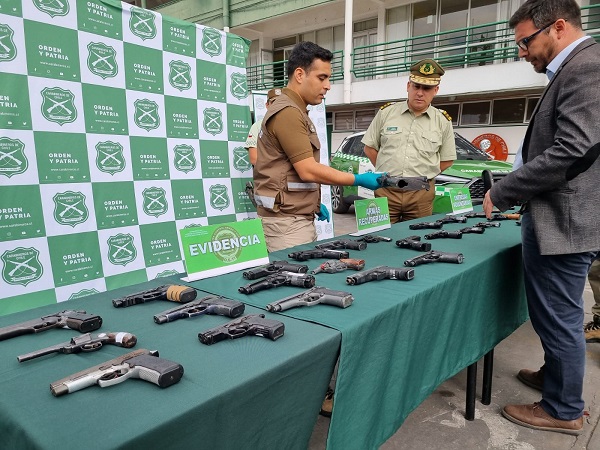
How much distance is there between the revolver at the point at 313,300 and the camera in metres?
1.37

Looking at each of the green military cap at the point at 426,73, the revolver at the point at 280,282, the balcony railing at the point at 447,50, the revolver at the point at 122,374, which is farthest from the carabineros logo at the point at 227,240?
the balcony railing at the point at 447,50

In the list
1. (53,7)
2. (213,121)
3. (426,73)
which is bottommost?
(213,121)

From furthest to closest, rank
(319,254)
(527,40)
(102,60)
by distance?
(102,60) < (319,254) < (527,40)

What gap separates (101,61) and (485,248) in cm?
279

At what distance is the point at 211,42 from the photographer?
139 inches

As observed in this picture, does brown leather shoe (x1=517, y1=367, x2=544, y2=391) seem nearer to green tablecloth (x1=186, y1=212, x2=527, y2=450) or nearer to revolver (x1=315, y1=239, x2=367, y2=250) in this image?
green tablecloth (x1=186, y1=212, x2=527, y2=450)

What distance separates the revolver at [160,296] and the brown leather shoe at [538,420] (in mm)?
1881

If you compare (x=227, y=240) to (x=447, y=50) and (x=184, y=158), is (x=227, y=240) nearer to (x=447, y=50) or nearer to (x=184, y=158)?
(x=184, y=158)

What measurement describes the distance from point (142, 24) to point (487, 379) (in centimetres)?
337

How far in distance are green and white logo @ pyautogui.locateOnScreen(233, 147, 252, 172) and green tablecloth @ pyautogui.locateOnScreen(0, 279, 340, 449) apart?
8.46ft

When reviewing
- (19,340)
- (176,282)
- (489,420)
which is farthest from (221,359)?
(489,420)

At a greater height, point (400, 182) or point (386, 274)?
point (400, 182)

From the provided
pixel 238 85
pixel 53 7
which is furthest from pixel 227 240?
pixel 238 85

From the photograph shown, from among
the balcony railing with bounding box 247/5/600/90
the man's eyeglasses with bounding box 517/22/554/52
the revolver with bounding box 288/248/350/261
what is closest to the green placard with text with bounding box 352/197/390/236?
the revolver with bounding box 288/248/350/261
